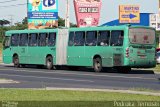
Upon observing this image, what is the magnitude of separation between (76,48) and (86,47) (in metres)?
1.21

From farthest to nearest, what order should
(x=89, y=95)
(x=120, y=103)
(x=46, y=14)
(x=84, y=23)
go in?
(x=46, y=14) → (x=84, y=23) → (x=89, y=95) → (x=120, y=103)

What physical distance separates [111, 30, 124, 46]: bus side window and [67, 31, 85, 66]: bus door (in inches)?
119

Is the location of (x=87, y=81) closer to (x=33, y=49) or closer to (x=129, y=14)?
(x=33, y=49)

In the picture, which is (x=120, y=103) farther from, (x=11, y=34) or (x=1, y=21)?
(x=1, y=21)

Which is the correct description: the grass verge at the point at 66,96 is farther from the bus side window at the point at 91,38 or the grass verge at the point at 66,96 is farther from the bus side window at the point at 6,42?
the bus side window at the point at 6,42

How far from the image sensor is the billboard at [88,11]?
2420 inches

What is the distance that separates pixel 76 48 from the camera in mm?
38062

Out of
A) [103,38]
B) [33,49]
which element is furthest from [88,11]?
[103,38]

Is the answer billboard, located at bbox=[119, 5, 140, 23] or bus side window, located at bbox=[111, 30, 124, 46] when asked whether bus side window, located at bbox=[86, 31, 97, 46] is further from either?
billboard, located at bbox=[119, 5, 140, 23]

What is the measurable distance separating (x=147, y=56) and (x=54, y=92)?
16.8m

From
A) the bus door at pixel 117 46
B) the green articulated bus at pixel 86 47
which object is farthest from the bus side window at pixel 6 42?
the bus door at pixel 117 46

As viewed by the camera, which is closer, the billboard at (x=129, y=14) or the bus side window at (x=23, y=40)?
the bus side window at (x=23, y=40)

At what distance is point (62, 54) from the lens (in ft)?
129

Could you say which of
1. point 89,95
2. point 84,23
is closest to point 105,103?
point 89,95
